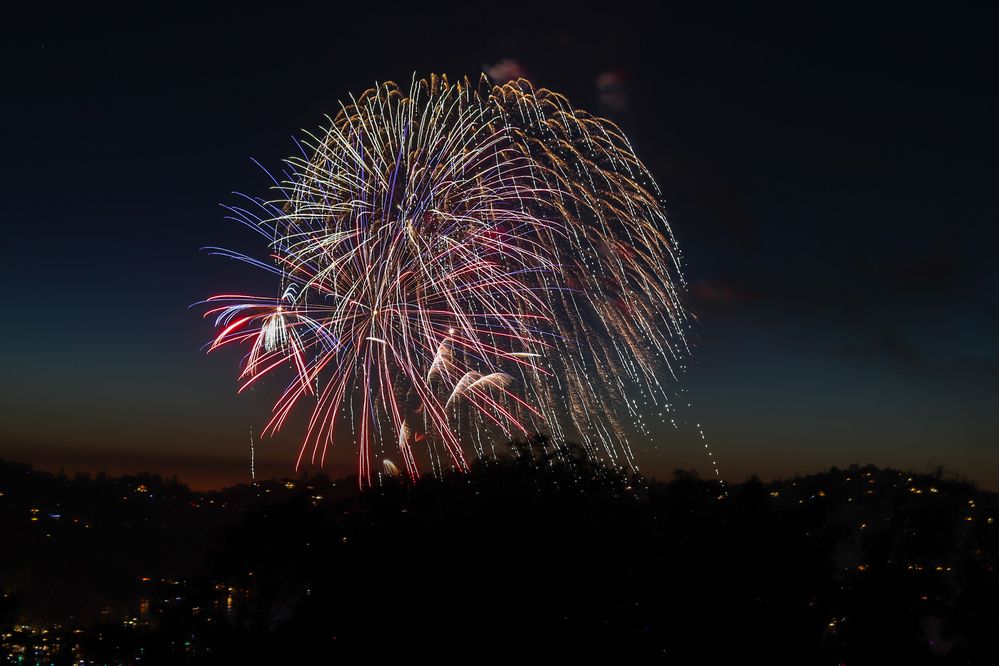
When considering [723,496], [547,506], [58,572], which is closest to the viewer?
[547,506]

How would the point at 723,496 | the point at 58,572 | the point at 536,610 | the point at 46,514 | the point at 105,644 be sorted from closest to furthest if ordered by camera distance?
the point at 536,610
the point at 105,644
the point at 723,496
the point at 58,572
the point at 46,514

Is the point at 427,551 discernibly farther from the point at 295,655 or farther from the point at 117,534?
the point at 117,534

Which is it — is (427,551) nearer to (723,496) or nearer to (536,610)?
(536,610)

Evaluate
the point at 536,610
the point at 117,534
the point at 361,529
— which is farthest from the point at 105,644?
the point at 117,534

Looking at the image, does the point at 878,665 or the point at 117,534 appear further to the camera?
the point at 117,534

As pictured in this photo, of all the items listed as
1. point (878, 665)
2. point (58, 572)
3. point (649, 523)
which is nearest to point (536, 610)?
point (649, 523)

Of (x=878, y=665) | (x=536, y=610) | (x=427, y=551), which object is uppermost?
(x=427, y=551)

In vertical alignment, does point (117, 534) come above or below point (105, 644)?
above
